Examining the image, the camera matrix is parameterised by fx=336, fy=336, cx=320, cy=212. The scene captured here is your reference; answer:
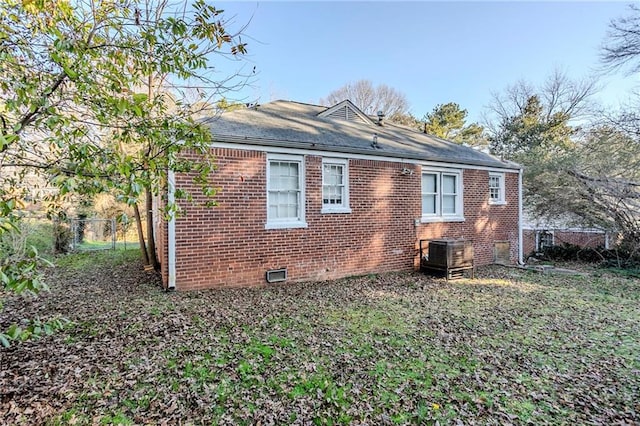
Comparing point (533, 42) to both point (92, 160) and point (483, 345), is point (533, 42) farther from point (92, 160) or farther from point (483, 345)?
point (92, 160)

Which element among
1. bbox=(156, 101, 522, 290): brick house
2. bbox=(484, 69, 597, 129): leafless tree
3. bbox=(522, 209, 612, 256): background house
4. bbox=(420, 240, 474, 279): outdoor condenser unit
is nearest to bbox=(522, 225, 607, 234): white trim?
bbox=(522, 209, 612, 256): background house

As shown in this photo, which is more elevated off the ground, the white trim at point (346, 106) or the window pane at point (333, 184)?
the white trim at point (346, 106)

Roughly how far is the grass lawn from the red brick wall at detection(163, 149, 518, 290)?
860 mm

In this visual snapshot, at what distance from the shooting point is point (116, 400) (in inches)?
127

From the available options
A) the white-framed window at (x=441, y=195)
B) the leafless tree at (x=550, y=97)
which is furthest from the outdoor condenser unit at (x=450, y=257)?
the leafless tree at (x=550, y=97)

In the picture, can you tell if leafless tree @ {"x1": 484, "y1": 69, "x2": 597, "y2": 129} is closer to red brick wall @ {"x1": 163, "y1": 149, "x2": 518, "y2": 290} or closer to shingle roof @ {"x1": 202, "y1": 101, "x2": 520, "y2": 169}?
shingle roof @ {"x1": 202, "y1": 101, "x2": 520, "y2": 169}

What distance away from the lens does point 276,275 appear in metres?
8.19

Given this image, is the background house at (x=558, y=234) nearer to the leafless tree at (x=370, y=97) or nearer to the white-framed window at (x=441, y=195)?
the white-framed window at (x=441, y=195)

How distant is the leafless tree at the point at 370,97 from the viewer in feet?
95.8

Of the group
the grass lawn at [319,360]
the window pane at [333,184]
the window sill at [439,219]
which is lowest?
the grass lawn at [319,360]

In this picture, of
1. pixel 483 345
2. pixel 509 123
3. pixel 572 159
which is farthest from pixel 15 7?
pixel 509 123

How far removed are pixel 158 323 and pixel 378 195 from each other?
6489 millimetres

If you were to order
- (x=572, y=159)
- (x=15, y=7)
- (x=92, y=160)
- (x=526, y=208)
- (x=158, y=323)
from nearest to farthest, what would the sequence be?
(x=92, y=160) → (x=15, y=7) → (x=158, y=323) → (x=572, y=159) → (x=526, y=208)

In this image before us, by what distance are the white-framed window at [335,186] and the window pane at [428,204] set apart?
9.65 feet
